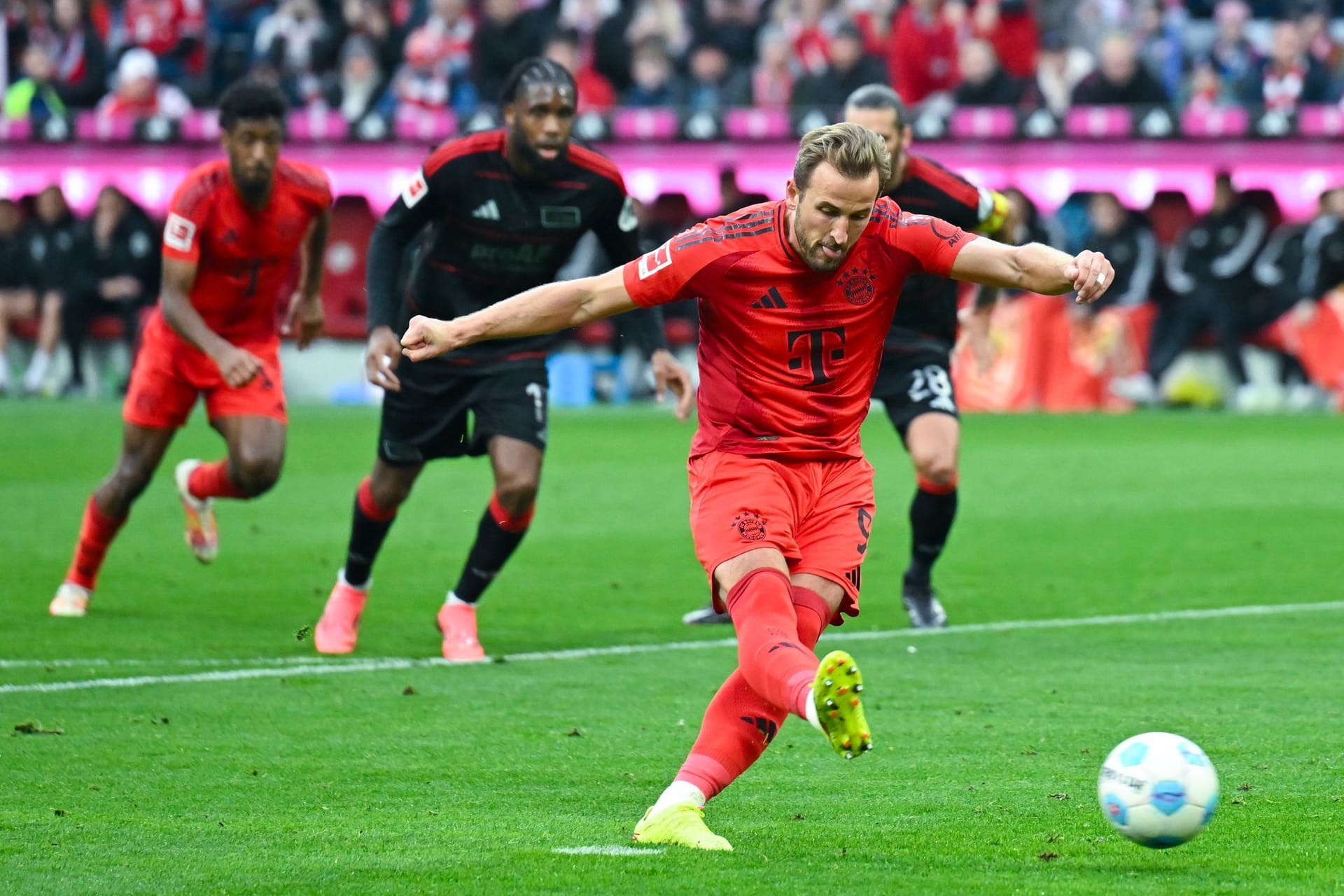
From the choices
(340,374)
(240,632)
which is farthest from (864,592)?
(340,374)

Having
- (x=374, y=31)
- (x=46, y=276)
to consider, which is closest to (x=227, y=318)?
(x=46, y=276)

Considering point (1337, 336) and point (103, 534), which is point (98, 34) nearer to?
point (1337, 336)

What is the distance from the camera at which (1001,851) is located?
490 centimetres

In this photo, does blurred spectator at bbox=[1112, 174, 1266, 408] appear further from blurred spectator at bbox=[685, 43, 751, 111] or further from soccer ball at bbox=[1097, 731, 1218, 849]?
soccer ball at bbox=[1097, 731, 1218, 849]

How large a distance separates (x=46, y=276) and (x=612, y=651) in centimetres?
1590

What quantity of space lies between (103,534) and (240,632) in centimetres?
95

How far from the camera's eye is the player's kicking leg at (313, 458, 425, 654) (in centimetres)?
848

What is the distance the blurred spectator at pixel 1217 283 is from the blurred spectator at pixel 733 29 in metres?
5.44

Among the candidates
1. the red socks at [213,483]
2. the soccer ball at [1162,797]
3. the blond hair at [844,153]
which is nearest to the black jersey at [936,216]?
the red socks at [213,483]

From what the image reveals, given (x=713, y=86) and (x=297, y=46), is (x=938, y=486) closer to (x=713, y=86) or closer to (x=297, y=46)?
(x=713, y=86)

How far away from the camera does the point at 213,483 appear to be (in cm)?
923

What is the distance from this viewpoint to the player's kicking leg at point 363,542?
8477 millimetres

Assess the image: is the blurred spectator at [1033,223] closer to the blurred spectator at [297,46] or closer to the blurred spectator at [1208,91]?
the blurred spectator at [1208,91]

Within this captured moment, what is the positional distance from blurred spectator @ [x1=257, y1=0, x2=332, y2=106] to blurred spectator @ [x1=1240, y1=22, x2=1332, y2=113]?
1016 centimetres
